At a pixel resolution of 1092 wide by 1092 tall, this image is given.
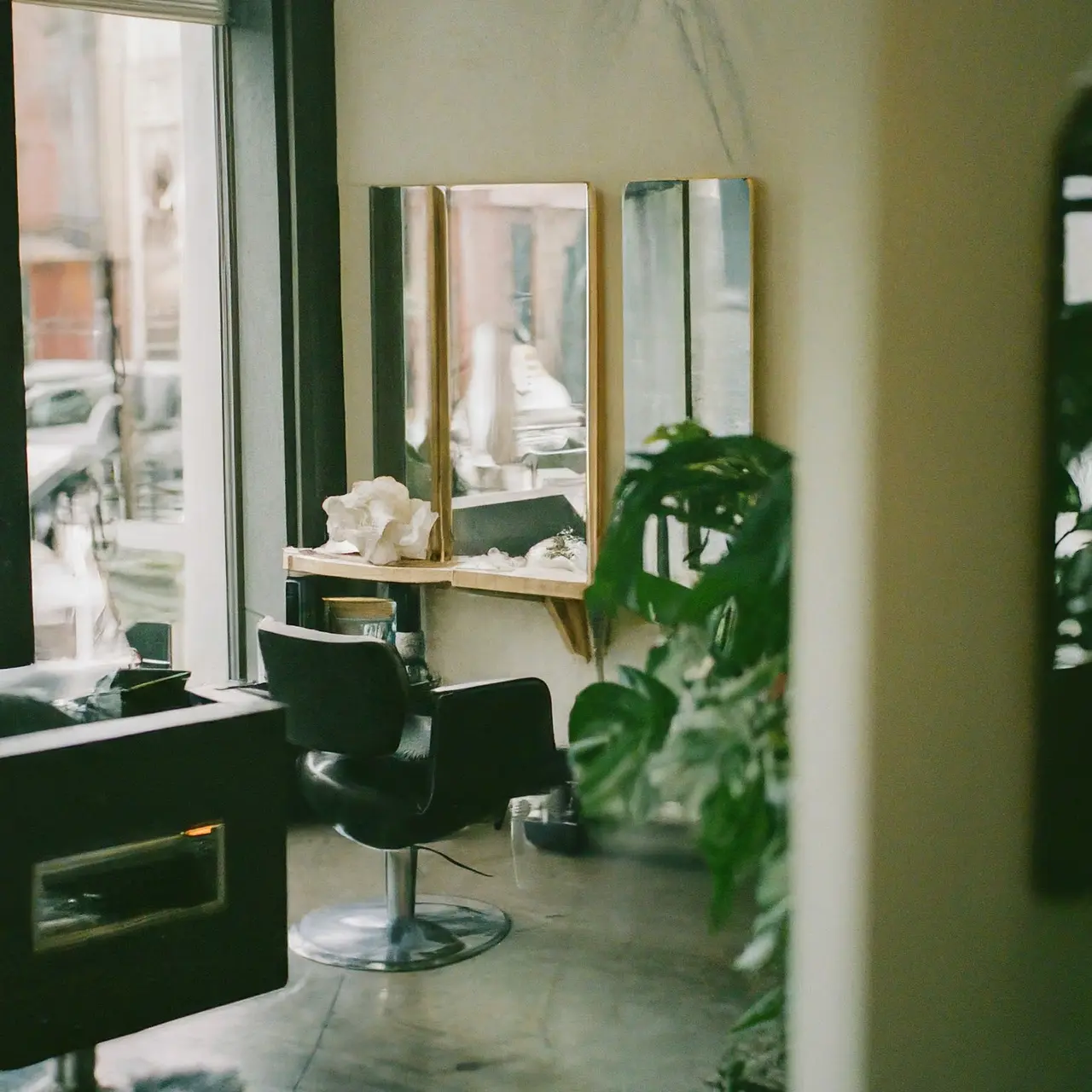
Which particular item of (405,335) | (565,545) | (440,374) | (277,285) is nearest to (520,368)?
(440,374)

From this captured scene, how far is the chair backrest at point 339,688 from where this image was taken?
319 centimetres

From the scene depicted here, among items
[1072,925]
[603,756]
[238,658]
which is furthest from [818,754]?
[238,658]

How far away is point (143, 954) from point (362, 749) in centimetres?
69

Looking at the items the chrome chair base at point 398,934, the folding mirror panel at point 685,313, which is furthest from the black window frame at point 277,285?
the chrome chair base at point 398,934

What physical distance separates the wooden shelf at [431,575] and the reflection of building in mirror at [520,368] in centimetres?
14

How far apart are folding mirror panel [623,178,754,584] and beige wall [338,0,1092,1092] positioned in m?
2.60

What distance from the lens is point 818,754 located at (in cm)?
115

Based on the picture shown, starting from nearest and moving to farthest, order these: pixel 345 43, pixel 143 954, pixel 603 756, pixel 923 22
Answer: pixel 923 22, pixel 603 756, pixel 143 954, pixel 345 43

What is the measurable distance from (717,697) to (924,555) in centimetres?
46

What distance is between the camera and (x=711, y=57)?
12.6ft

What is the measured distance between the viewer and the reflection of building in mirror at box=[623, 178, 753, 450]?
3.82 meters

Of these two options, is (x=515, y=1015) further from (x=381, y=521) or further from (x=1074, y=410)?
(x=1074, y=410)

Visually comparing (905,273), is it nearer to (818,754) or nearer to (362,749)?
(818,754)

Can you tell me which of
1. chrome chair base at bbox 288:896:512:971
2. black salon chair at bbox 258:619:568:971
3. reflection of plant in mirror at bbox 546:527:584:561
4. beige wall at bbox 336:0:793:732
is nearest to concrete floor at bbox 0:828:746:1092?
chrome chair base at bbox 288:896:512:971
